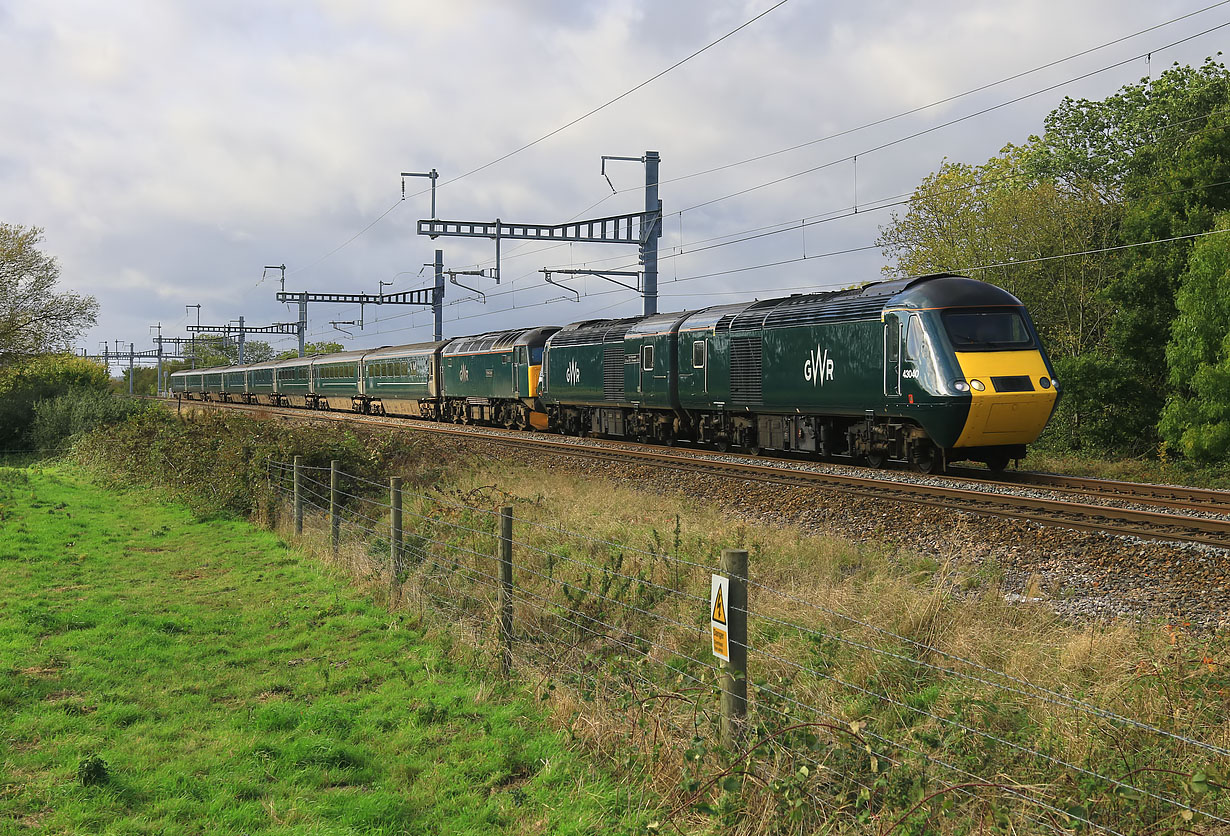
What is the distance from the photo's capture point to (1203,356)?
2506cm

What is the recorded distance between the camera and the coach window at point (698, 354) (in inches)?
912

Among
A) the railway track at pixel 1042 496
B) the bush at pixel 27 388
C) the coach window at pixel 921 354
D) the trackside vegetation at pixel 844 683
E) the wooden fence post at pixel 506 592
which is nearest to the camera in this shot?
the trackside vegetation at pixel 844 683

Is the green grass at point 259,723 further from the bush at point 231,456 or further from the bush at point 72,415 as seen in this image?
the bush at point 72,415

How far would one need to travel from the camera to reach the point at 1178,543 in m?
10.3

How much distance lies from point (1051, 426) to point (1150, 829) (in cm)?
2989

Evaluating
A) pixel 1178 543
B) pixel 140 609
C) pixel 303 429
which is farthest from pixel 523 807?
pixel 303 429

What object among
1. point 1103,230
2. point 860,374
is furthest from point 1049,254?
point 860,374

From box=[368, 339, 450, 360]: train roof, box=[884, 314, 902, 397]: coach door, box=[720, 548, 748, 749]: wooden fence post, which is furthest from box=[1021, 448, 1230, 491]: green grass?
box=[368, 339, 450, 360]: train roof

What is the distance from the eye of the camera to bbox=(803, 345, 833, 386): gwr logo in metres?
18.5

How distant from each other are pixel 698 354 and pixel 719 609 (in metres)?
18.4

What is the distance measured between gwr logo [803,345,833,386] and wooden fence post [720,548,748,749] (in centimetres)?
1377

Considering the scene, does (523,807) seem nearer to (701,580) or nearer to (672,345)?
(701,580)

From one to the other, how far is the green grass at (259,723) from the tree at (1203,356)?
22.2 metres

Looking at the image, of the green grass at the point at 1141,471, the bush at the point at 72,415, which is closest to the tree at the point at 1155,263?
the green grass at the point at 1141,471
